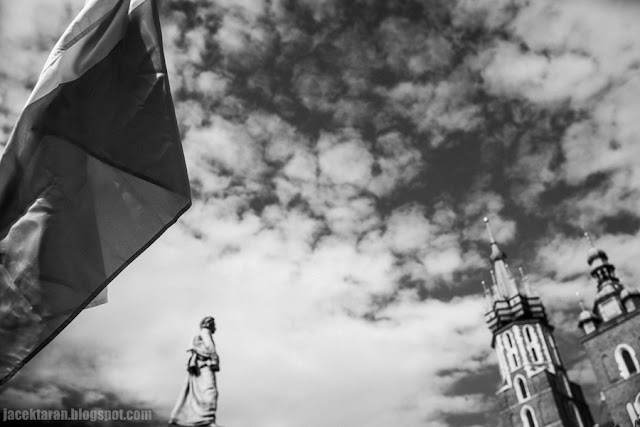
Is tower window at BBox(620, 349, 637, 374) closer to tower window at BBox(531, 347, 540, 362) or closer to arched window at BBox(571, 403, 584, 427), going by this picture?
arched window at BBox(571, 403, 584, 427)

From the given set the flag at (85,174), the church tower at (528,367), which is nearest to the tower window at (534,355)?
the church tower at (528,367)

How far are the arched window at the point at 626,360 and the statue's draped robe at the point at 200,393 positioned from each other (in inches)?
1856

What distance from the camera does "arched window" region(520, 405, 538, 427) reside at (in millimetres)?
56125

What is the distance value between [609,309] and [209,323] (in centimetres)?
5051

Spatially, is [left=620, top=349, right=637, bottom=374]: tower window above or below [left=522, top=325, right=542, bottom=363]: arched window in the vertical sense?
below

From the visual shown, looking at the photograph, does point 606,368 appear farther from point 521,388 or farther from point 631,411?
point 521,388

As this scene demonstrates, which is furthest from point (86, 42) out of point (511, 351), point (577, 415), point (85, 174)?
point (511, 351)

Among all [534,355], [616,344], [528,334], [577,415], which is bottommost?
[577,415]

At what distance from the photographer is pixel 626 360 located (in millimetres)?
47812

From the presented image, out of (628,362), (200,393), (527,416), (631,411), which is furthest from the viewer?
(527,416)

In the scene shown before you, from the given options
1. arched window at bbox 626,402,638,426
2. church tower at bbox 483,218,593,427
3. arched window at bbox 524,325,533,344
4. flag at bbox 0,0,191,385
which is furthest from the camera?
arched window at bbox 524,325,533,344

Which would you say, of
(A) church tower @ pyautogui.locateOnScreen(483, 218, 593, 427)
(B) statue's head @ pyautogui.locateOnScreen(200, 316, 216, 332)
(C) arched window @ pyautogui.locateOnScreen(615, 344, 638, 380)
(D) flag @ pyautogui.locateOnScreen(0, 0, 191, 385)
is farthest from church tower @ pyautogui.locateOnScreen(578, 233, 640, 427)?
(D) flag @ pyautogui.locateOnScreen(0, 0, 191, 385)

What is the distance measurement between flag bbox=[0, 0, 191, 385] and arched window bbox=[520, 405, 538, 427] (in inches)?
2352

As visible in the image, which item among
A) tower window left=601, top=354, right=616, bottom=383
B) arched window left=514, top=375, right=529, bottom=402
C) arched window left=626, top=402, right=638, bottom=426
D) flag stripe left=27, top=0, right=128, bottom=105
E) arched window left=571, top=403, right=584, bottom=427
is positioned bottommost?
flag stripe left=27, top=0, right=128, bottom=105
